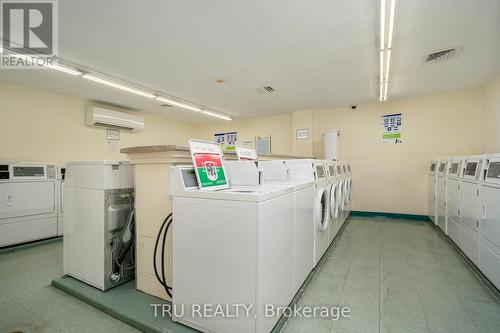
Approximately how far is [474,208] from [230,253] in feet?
9.21

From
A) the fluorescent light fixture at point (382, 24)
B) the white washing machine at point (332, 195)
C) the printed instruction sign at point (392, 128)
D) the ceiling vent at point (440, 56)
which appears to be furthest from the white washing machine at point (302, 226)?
the printed instruction sign at point (392, 128)

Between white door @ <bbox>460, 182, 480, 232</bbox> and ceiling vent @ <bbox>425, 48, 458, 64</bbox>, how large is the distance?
1.75 m

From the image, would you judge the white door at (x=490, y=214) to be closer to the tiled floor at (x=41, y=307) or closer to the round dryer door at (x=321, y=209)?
the round dryer door at (x=321, y=209)

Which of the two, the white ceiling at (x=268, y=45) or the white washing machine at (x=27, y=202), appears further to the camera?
the white washing machine at (x=27, y=202)

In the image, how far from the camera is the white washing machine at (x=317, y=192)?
8.28 ft

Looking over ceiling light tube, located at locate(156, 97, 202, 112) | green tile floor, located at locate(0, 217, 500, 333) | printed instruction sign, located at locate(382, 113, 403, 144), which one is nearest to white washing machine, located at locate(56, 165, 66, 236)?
green tile floor, located at locate(0, 217, 500, 333)

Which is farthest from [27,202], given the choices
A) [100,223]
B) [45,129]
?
[100,223]

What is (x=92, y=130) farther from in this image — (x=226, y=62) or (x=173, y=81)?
(x=226, y=62)

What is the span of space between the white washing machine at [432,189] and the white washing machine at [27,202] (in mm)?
6857

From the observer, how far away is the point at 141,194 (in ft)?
6.81

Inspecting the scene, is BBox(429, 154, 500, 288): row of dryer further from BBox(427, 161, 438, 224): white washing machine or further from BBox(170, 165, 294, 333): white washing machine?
BBox(170, 165, 294, 333): white washing machine

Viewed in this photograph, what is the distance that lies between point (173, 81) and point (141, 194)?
8.75 ft

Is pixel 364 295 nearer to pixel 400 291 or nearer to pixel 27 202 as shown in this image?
pixel 400 291

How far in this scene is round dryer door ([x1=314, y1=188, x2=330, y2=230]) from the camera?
2.49 m
